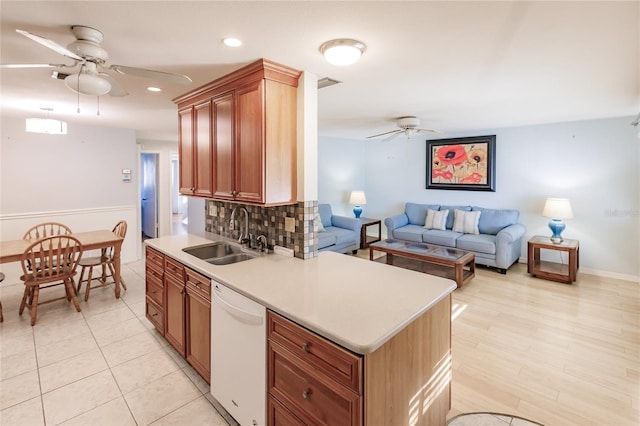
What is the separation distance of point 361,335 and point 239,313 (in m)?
0.79

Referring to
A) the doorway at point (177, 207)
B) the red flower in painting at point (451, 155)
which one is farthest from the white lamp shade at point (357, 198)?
the doorway at point (177, 207)

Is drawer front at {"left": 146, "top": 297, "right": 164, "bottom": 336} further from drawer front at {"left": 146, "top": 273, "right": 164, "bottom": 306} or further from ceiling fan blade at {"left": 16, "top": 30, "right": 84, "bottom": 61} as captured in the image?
ceiling fan blade at {"left": 16, "top": 30, "right": 84, "bottom": 61}

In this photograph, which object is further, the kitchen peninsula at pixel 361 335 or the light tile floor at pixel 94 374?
the light tile floor at pixel 94 374

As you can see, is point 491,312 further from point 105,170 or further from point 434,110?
point 105,170

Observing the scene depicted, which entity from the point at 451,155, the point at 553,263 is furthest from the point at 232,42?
the point at 553,263

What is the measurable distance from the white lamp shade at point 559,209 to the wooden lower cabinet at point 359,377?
3.74 m

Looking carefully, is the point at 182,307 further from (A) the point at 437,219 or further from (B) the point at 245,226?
(A) the point at 437,219

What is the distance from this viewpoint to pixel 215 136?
2.64 metres

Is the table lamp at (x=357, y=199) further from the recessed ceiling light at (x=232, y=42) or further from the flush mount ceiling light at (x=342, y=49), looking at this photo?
the recessed ceiling light at (x=232, y=42)

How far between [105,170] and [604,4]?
19.9ft

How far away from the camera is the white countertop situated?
133 cm

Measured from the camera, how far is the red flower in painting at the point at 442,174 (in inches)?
235

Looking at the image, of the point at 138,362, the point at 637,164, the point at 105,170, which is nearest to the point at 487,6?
the point at 138,362

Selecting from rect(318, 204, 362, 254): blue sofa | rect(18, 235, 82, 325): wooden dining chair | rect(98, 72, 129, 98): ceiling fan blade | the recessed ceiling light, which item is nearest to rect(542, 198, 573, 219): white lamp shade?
rect(318, 204, 362, 254): blue sofa
